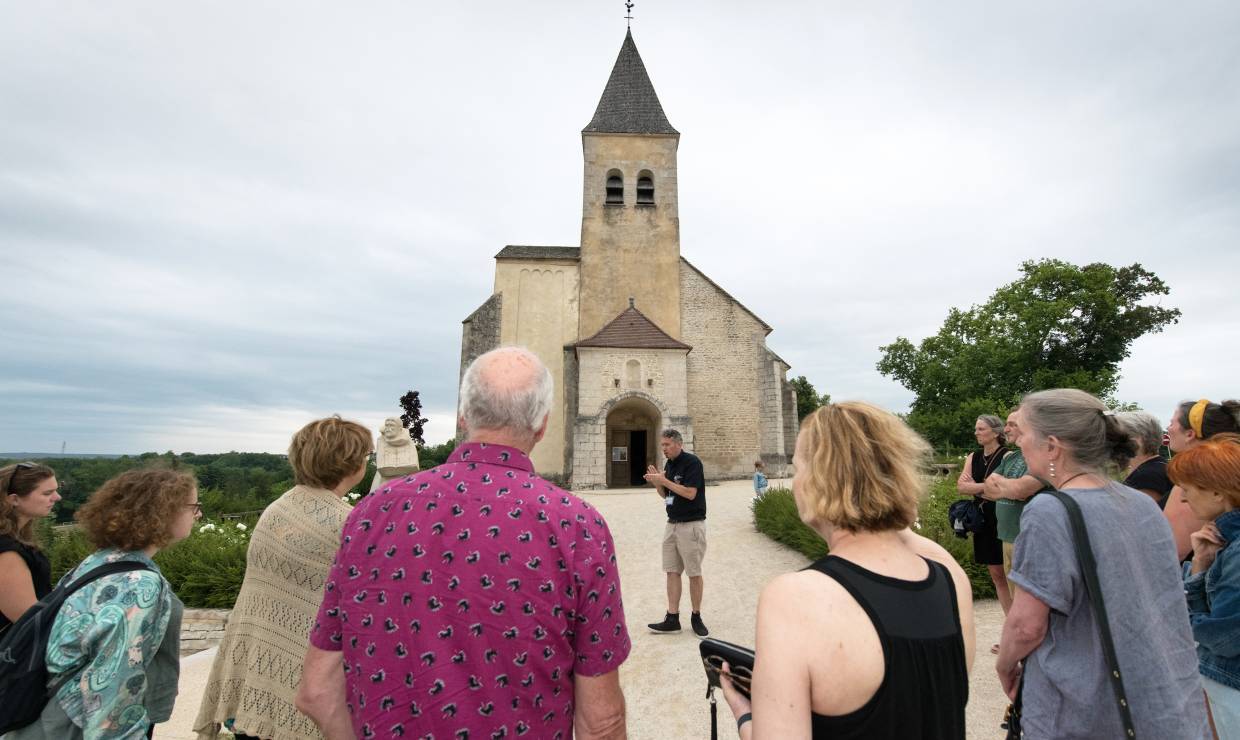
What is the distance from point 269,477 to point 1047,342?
33.3m

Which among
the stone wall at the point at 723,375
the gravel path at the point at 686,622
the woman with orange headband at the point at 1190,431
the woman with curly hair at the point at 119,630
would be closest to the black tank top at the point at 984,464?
the woman with orange headband at the point at 1190,431

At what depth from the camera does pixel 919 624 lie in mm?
1326

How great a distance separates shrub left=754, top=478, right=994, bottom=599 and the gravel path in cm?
18

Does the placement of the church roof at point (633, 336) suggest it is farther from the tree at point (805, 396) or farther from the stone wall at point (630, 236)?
the tree at point (805, 396)

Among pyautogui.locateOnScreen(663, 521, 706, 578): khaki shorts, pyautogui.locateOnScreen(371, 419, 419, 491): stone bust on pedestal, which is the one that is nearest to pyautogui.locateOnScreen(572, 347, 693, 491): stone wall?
pyautogui.locateOnScreen(371, 419, 419, 491): stone bust on pedestal

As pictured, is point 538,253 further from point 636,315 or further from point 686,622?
point 686,622

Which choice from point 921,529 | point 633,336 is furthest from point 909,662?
point 633,336

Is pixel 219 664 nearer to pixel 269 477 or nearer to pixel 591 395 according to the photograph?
pixel 591 395

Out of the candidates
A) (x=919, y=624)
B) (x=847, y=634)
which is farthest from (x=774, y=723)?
(x=919, y=624)

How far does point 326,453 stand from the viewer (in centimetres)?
248

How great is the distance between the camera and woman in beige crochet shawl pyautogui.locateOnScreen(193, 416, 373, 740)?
A: 7.76 ft

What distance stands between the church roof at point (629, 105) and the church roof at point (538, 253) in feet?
15.0

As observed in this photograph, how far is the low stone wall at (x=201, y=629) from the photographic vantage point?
6.55 metres

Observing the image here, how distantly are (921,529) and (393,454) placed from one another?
6.35 m
